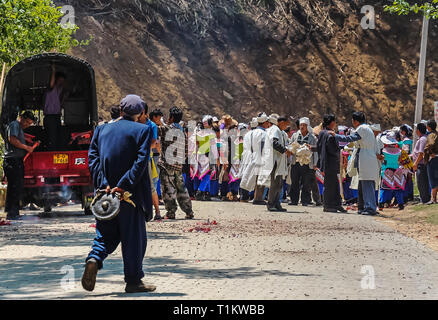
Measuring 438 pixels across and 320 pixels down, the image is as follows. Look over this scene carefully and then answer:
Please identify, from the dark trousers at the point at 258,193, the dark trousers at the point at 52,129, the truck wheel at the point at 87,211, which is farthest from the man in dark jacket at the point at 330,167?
the dark trousers at the point at 52,129

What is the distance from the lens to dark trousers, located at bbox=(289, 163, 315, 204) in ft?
77.0

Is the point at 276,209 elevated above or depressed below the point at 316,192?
below

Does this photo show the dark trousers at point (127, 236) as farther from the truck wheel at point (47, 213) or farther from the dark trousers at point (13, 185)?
the truck wheel at point (47, 213)

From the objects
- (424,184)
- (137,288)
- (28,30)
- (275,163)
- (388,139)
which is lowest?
(137,288)

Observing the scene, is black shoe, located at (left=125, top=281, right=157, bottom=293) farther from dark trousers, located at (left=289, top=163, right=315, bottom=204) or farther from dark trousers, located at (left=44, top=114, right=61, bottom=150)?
dark trousers, located at (left=289, top=163, right=315, bottom=204)

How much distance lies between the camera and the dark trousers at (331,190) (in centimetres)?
2100

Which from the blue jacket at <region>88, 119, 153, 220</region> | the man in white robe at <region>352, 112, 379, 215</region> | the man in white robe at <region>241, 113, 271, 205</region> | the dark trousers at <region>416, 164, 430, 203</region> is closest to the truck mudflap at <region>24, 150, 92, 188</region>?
the man in white robe at <region>241, 113, 271, 205</region>

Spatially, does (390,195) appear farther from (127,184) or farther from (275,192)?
(127,184)

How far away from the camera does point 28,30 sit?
20047 millimetres

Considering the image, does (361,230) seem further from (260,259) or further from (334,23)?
(334,23)

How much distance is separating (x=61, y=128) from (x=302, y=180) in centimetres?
677

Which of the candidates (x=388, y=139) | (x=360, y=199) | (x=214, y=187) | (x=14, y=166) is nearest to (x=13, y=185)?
(x=14, y=166)

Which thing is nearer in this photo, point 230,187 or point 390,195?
point 390,195

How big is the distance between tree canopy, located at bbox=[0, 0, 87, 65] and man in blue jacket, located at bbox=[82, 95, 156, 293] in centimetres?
812
